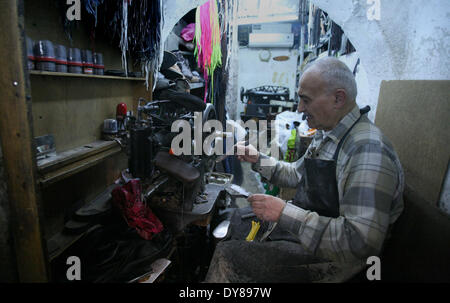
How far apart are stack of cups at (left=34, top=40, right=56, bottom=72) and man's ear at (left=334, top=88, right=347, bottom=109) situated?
1.50 metres

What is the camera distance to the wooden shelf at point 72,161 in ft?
4.07

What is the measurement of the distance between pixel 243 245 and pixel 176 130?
2.46 feet

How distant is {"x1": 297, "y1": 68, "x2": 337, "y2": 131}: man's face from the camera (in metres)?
1.29

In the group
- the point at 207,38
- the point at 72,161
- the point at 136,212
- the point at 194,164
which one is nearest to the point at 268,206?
the point at 194,164

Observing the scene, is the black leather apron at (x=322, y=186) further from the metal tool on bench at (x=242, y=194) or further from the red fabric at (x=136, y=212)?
the red fabric at (x=136, y=212)

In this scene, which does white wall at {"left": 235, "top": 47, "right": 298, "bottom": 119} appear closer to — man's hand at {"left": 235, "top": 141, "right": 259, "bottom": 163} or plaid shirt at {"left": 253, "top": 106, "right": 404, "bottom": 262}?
man's hand at {"left": 235, "top": 141, "right": 259, "bottom": 163}

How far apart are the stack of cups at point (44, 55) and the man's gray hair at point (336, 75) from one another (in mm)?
1394

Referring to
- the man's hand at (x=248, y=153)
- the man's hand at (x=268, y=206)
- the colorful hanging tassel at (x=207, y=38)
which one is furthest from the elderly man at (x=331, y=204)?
the colorful hanging tassel at (x=207, y=38)

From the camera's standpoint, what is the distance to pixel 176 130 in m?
1.44

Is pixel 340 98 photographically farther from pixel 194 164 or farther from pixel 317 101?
pixel 194 164

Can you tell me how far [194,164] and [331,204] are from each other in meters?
0.78

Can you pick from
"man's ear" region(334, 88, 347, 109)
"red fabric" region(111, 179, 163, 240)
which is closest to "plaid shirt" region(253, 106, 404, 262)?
"man's ear" region(334, 88, 347, 109)
